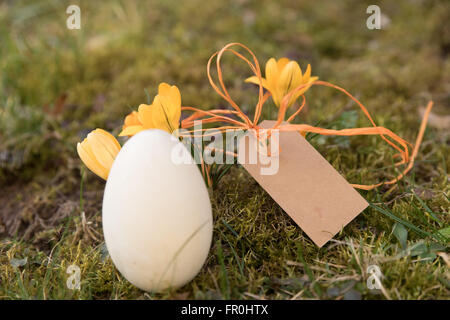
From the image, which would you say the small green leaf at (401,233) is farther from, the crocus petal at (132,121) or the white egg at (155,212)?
the crocus petal at (132,121)

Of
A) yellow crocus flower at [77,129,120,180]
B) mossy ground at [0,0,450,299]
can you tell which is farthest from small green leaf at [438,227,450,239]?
yellow crocus flower at [77,129,120,180]

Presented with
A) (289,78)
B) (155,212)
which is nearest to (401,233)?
(289,78)

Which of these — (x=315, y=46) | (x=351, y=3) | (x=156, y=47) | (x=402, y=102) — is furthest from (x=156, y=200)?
(x=351, y=3)

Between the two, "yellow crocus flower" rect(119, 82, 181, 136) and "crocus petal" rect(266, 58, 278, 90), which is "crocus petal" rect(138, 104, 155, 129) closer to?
"yellow crocus flower" rect(119, 82, 181, 136)

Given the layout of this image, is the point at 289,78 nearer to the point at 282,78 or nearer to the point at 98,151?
the point at 282,78

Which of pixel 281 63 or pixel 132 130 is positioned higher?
pixel 281 63
